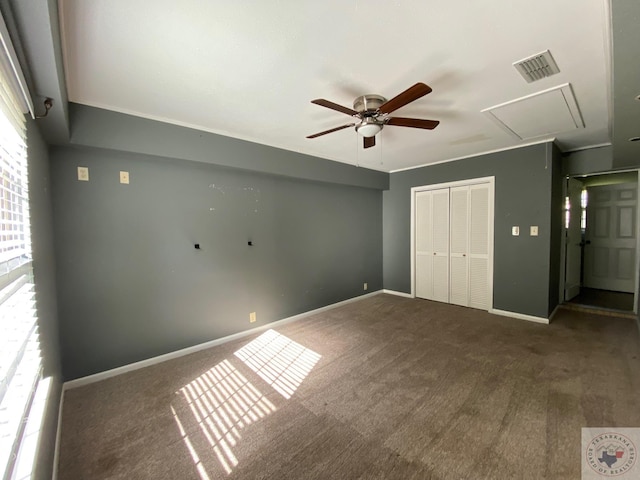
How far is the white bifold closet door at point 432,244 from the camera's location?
178 inches

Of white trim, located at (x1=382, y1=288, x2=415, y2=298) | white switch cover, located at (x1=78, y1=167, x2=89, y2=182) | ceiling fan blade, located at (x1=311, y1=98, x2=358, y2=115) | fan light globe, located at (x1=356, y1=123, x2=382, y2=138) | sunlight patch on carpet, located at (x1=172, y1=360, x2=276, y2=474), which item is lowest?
sunlight patch on carpet, located at (x1=172, y1=360, x2=276, y2=474)

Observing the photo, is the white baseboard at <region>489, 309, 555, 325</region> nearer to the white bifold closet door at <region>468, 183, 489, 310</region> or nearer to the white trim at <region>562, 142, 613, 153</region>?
the white bifold closet door at <region>468, 183, 489, 310</region>

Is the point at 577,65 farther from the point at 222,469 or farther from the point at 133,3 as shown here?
the point at 222,469

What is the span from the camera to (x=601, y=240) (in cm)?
500

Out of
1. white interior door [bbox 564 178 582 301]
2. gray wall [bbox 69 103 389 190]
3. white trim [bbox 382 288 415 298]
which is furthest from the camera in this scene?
white trim [bbox 382 288 415 298]

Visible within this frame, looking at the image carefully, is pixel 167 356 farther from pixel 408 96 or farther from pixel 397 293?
pixel 397 293

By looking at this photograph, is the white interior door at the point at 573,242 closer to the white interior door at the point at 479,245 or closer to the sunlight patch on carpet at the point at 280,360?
the white interior door at the point at 479,245

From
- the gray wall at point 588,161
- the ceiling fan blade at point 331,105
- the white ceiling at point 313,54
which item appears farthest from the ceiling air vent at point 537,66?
the gray wall at point 588,161

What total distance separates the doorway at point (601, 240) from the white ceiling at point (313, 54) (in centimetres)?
263

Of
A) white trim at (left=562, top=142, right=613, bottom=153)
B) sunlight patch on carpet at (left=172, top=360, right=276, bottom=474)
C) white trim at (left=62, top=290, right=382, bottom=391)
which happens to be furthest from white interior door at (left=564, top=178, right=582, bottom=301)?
sunlight patch on carpet at (left=172, top=360, right=276, bottom=474)

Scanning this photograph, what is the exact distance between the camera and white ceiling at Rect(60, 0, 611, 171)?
132 centimetres

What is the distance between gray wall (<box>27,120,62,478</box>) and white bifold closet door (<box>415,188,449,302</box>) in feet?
15.8

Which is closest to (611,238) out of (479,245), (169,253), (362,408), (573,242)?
(573,242)

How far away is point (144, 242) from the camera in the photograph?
8.65ft
